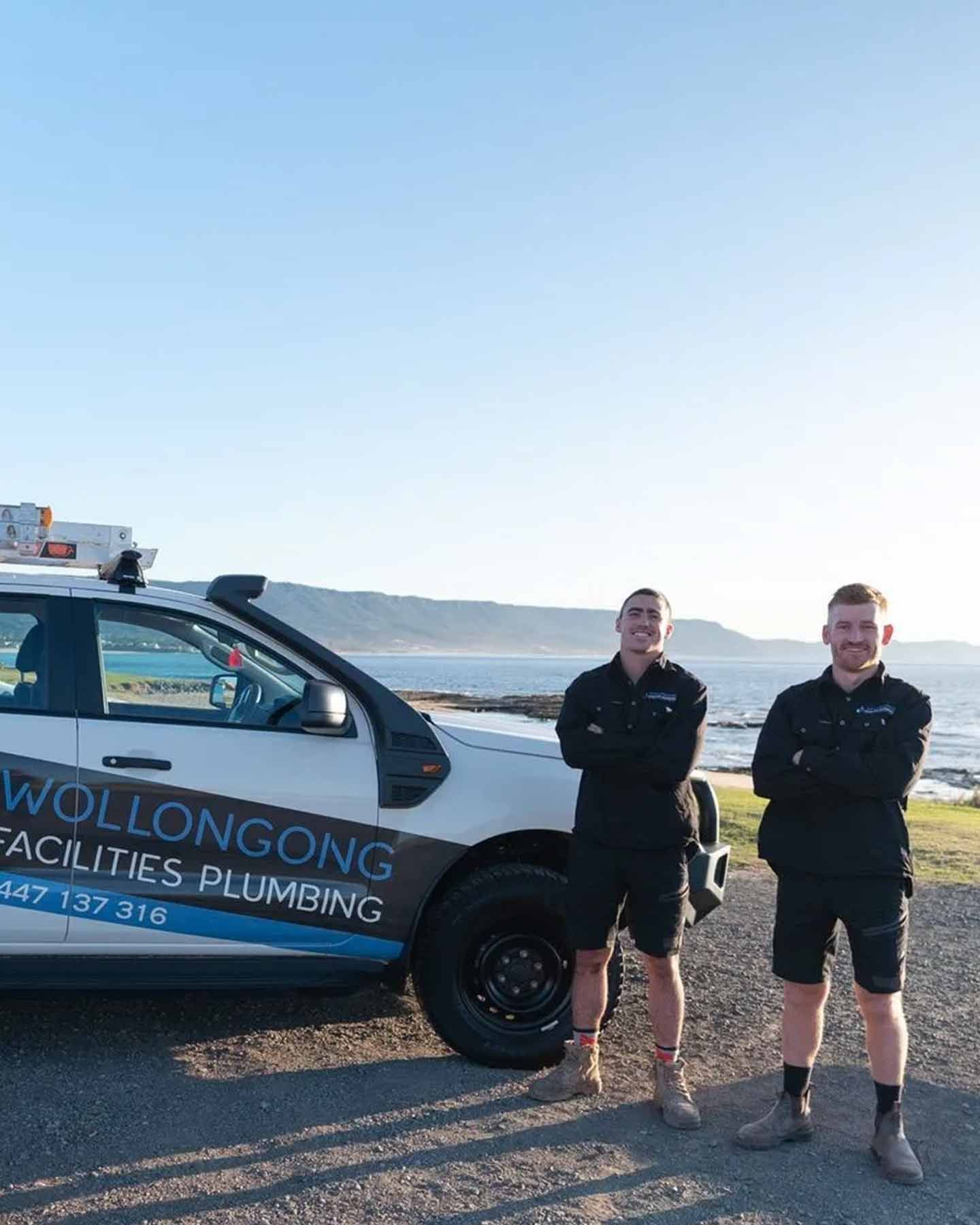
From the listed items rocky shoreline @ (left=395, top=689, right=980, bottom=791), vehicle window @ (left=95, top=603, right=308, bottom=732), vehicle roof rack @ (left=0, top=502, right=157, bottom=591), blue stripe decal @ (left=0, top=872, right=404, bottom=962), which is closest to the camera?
blue stripe decal @ (left=0, top=872, right=404, bottom=962)

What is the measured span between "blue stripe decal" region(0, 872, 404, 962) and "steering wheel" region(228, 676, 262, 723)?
75cm

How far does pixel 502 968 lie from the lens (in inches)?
184

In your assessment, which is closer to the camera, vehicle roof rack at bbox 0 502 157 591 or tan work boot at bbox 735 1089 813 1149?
tan work boot at bbox 735 1089 813 1149

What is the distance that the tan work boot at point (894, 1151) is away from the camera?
3.76 meters

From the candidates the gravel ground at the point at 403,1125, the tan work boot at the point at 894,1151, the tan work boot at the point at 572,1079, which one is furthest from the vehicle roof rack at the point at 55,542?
the tan work boot at the point at 894,1151

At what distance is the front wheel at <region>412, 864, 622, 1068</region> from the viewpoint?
14.9 ft

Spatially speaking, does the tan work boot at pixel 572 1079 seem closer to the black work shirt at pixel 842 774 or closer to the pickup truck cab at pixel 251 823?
the pickup truck cab at pixel 251 823

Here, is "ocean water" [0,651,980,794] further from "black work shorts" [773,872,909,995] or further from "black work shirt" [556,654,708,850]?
"black work shorts" [773,872,909,995]

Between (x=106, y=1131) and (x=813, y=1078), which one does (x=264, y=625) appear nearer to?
(x=106, y=1131)

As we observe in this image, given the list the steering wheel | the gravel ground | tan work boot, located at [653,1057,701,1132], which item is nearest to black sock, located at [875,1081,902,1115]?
the gravel ground

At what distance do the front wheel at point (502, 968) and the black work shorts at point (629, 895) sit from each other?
0.93ft

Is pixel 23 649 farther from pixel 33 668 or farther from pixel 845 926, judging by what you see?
pixel 845 926

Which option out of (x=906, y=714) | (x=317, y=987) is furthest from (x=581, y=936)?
(x=906, y=714)

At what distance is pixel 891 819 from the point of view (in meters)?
3.90
